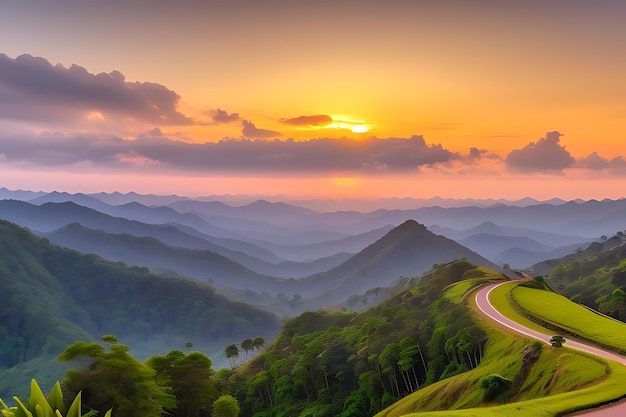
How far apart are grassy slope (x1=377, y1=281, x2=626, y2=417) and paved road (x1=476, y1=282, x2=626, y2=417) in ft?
2.03

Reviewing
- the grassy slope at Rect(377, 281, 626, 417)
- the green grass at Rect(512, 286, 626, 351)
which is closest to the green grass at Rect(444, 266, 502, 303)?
the green grass at Rect(512, 286, 626, 351)

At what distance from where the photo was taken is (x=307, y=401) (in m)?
78.6

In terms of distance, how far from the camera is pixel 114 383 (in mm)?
45188

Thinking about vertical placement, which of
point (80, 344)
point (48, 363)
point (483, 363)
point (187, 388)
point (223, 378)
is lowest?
point (48, 363)

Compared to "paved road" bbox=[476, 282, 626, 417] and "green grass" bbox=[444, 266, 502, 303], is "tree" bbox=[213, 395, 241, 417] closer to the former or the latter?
"paved road" bbox=[476, 282, 626, 417]

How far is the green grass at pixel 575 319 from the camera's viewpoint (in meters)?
40.7

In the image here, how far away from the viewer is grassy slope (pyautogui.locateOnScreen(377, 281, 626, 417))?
25688 millimetres

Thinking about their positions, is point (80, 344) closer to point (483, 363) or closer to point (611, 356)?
point (483, 363)

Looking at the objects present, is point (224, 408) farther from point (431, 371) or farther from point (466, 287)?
point (466, 287)

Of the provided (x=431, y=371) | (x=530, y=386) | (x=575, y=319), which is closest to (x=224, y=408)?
(x=431, y=371)

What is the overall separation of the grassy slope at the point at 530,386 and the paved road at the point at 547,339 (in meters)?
0.62

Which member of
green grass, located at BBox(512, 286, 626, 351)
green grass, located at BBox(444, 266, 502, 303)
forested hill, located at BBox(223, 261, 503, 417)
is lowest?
forested hill, located at BBox(223, 261, 503, 417)

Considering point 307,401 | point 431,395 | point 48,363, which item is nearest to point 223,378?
point 307,401

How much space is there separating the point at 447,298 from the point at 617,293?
173 feet
